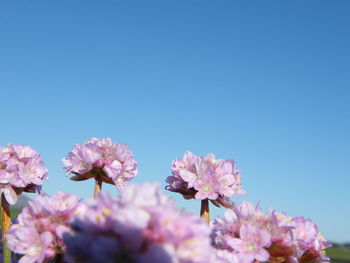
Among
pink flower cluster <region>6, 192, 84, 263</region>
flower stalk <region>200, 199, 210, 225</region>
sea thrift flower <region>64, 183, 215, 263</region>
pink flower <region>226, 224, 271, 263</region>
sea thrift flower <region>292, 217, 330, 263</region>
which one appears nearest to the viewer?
sea thrift flower <region>64, 183, 215, 263</region>

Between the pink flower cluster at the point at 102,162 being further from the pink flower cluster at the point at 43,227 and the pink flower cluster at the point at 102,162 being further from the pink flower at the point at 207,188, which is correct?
the pink flower cluster at the point at 43,227

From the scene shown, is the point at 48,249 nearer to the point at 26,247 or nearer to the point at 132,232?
the point at 26,247

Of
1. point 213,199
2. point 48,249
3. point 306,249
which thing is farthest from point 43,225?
point 213,199

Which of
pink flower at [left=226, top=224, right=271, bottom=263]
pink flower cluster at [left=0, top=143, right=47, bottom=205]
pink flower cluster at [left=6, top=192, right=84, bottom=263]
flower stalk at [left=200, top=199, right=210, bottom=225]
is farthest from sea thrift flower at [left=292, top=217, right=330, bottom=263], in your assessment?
pink flower cluster at [left=0, top=143, right=47, bottom=205]

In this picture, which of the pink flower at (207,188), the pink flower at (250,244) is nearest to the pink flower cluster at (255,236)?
the pink flower at (250,244)

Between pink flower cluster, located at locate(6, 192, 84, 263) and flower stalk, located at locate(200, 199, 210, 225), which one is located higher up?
flower stalk, located at locate(200, 199, 210, 225)

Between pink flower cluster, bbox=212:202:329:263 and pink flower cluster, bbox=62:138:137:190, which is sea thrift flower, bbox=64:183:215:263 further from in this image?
pink flower cluster, bbox=62:138:137:190

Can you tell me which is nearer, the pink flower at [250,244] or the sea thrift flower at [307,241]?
the pink flower at [250,244]
